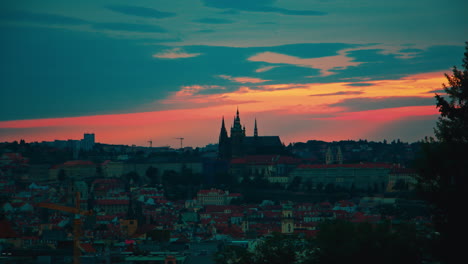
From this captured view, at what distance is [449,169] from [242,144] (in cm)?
13422

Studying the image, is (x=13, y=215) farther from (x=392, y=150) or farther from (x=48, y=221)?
(x=392, y=150)

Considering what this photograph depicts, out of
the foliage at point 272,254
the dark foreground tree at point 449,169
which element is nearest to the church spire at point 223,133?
the foliage at point 272,254

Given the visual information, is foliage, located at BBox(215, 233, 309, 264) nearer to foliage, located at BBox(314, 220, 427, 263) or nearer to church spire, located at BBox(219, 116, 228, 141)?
foliage, located at BBox(314, 220, 427, 263)

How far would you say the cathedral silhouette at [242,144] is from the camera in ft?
493

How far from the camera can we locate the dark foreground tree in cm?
1959

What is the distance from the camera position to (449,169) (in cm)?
1981

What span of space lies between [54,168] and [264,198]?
41.6 metres

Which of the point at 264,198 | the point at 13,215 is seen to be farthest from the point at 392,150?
the point at 13,215

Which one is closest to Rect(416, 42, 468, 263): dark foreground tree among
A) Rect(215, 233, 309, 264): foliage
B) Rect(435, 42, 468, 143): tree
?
Rect(435, 42, 468, 143): tree

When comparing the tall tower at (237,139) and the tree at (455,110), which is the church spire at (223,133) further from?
the tree at (455,110)

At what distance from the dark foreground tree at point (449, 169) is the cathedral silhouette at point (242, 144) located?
414ft

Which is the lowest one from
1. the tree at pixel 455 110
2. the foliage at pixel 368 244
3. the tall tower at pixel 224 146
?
the foliage at pixel 368 244

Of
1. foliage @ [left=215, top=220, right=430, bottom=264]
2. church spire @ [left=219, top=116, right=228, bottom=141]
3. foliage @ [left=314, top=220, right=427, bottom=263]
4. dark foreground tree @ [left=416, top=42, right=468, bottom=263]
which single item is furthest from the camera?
church spire @ [left=219, top=116, right=228, bottom=141]

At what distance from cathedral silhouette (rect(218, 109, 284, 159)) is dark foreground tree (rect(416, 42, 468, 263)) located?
4973 inches
